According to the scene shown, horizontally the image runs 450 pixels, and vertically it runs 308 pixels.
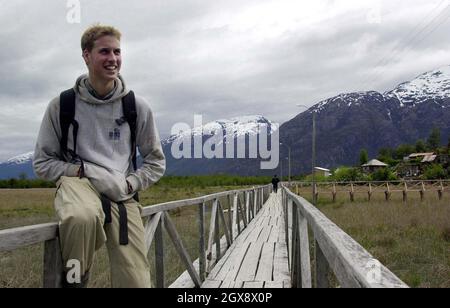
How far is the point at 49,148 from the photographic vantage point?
220cm

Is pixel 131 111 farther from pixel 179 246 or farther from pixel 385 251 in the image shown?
pixel 385 251

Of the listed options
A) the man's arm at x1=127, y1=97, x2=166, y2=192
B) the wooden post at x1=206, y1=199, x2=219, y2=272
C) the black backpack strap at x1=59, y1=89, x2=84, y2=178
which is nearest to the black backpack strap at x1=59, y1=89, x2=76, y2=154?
the black backpack strap at x1=59, y1=89, x2=84, y2=178

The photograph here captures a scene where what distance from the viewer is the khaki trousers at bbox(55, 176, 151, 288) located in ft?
6.18

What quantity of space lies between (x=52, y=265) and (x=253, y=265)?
14.5 feet

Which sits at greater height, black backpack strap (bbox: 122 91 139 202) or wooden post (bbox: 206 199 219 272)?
black backpack strap (bbox: 122 91 139 202)

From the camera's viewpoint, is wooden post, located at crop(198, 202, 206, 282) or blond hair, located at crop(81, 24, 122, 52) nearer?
blond hair, located at crop(81, 24, 122, 52)

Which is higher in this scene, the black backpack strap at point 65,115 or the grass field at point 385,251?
the black backpack strap at point 65,115

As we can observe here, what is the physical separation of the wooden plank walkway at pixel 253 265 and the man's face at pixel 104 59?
10.5 feet

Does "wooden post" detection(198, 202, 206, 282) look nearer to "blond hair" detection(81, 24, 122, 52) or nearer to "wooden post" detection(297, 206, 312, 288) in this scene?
"wooden post" detection(297, 206, 312, 288)

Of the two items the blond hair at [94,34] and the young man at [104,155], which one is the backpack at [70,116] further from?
the blond hair at [94,34]

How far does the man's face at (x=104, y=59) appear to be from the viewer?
2.22m

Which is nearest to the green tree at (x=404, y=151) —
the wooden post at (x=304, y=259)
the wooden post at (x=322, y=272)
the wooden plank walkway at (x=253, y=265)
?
the wooden plank walkway at (x=253, y=265)
